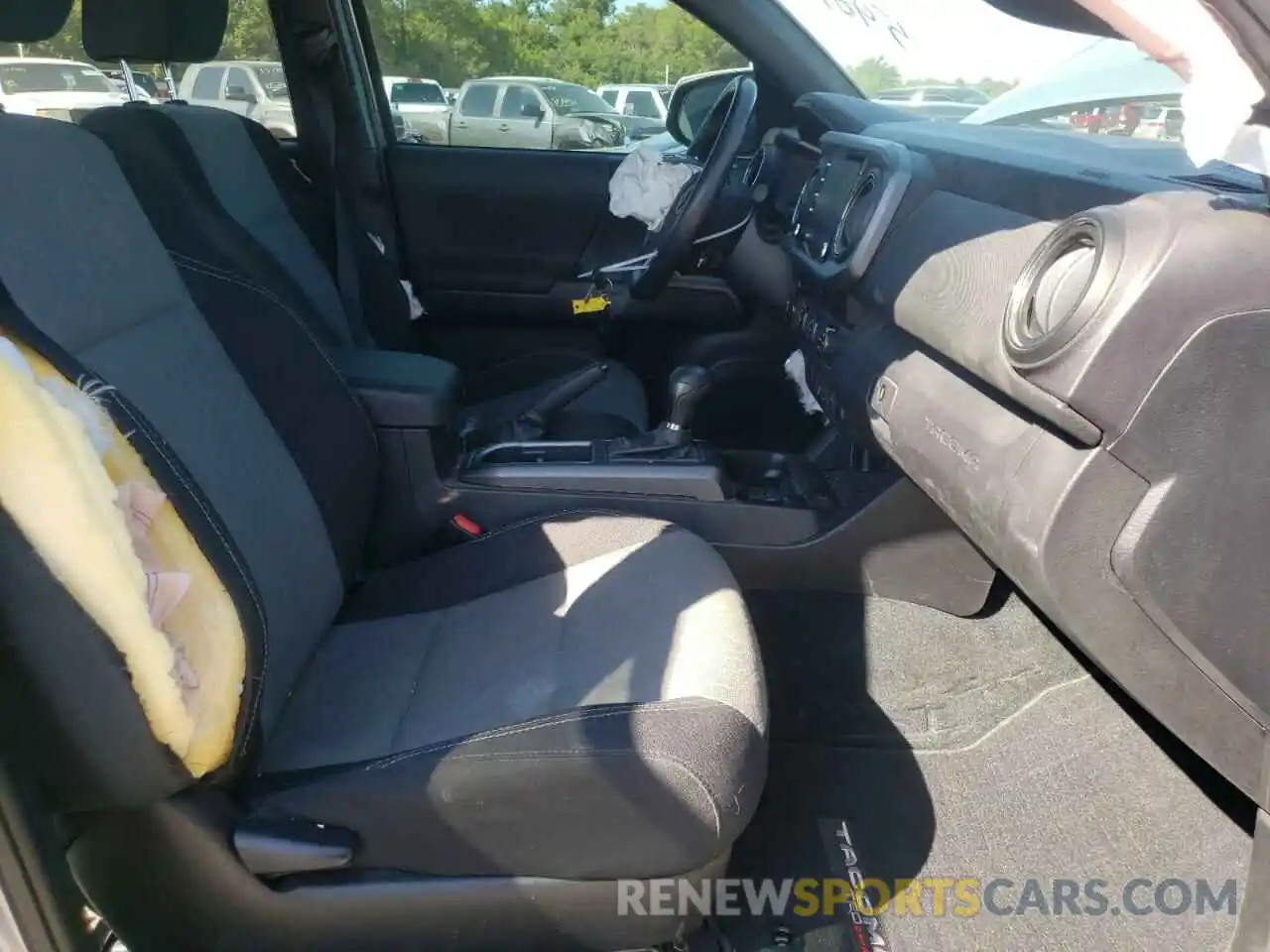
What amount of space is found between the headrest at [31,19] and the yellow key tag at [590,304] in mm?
1238

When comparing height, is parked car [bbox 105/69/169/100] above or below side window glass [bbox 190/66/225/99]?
above

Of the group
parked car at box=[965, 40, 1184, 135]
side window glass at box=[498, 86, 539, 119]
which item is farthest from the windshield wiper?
side window glass at box=[498, 86, 539, 119]

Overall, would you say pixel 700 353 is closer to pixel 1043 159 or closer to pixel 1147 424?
pixel 1043 159

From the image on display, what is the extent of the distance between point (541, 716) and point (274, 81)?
175cm

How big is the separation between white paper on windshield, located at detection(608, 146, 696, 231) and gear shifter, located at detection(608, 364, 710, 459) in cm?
44

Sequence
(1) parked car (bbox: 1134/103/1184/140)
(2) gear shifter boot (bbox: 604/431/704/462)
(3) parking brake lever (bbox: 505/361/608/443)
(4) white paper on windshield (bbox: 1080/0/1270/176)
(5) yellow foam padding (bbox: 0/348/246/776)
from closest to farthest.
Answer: (4) white paper on windshield (bbox: 1080/0/1270/176)
(5) yellow foam padding (bbox: 0/348/246/776)
(1) parked car (bbox: 1134/103/1184/140)
(2) gear shifter boot (bbox: 604/431/704/462)
(3) parking brake lever (bbox: 505/361/608/443)

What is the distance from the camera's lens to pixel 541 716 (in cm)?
106

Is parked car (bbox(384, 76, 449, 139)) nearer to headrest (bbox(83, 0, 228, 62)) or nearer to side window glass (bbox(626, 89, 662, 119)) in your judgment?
side window glass (bbox(626, 89, 662, 119))

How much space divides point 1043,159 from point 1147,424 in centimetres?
49

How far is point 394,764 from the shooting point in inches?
40.9

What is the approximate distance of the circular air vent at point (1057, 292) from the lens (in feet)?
2.92

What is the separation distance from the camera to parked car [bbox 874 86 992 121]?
5.19ft

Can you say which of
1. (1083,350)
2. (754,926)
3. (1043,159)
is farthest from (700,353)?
(1083,350)

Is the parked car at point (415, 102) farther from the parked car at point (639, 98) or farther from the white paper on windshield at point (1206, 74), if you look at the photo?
the white paper on windshield at point (1206, 74)
